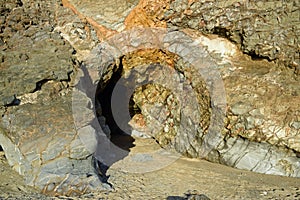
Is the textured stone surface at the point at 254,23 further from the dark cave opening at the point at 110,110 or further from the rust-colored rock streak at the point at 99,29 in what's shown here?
the dark cave opening at the point at 110,110

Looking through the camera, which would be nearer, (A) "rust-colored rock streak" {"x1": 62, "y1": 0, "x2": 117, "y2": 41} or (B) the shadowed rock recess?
(B) the shadowed rock recess

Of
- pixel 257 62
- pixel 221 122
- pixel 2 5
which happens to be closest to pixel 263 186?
pixel 221 122

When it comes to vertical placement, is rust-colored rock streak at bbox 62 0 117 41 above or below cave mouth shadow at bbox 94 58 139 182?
above

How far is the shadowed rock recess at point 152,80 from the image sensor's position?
5410 mm

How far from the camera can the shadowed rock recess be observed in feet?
17.7

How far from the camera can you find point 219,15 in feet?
22.8

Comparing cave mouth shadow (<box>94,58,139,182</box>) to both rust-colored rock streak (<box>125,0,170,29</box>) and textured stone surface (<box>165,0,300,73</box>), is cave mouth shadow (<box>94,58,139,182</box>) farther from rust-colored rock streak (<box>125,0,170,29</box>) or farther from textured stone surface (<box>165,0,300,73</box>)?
textured stone surface (<box>165,0,300,73</box>)

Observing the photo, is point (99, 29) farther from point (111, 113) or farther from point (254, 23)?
point (254, 23)

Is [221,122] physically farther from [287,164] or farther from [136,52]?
[136,52]

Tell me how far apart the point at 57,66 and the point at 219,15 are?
3015 millimetres

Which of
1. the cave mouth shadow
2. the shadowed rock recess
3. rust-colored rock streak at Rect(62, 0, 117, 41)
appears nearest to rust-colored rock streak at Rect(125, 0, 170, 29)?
the shadowed rock recess

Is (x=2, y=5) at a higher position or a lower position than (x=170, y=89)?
higher

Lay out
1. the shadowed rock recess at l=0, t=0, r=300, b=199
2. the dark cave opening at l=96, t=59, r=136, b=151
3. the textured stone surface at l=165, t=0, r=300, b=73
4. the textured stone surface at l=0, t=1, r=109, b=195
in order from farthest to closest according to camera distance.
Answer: the dark cave opening at l=96, t=59, r=136, b=151, the textured stone surface at l=165, t=0, r=300, b=73, the shadowed rock recess at l=0, t=0, r=300, b=199, the textured stone surface at l=0, t=1, r=109, b=195

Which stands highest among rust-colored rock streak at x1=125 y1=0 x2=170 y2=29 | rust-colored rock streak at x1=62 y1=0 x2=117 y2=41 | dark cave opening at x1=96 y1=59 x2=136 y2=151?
rust-colored rock streak at x1=125 y1=0 x2=170 y2=29
